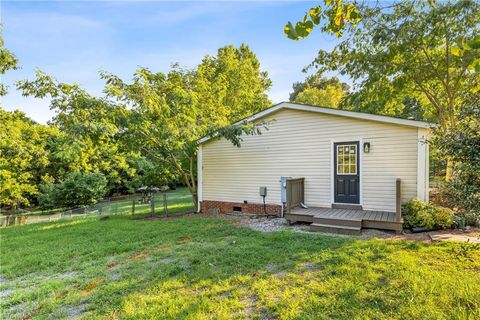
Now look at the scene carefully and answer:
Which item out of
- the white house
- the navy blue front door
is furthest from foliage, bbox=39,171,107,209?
the navy blue front door

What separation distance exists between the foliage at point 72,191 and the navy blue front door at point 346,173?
633 inches

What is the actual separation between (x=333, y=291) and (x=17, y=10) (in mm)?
8331

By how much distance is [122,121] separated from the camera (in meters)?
8.13

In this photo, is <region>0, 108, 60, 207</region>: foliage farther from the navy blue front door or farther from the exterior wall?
the navy blue front door

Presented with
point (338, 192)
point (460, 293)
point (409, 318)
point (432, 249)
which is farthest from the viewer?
point (338, 192)

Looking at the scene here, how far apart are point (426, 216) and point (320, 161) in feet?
9.69

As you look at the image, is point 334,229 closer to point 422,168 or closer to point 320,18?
point 422,168

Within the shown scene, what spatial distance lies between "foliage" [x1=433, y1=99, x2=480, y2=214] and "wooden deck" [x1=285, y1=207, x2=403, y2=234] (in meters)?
3.09

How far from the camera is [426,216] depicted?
591 cm

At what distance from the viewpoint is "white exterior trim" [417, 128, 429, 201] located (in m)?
6.52

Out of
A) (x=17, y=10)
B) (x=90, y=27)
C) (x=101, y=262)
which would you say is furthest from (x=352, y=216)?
(x=17, y=10)

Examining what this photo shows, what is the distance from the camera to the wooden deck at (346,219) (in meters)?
5.91

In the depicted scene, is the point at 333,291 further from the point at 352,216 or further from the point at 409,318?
the point at 352,216

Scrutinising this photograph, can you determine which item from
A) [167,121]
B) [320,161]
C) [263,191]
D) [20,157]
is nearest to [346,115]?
[320,161]
